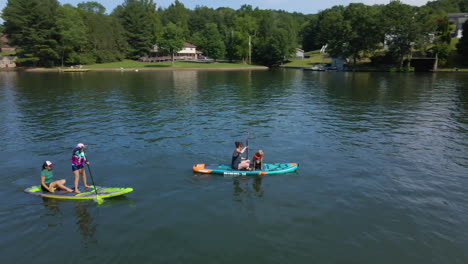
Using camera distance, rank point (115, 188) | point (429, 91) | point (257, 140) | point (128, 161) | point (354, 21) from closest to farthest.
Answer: point (115, 188)
point (128, 161)
point (257, 140)
point (429, 91)
point (354, 21)

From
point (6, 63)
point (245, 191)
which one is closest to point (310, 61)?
point (6, 63)

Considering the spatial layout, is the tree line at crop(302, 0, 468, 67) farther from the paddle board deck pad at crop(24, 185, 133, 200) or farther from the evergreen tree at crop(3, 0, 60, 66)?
the paddle board deck pad at crop(24, 185, 133, 200)

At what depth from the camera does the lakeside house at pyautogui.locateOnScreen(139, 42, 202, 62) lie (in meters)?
150

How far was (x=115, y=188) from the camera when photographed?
18188 millimetres

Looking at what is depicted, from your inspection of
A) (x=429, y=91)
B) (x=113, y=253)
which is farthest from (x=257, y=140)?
(x=429, y=91)

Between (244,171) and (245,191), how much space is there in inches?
84.7

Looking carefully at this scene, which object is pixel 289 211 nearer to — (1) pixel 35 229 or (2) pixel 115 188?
(2) pixel 115 188

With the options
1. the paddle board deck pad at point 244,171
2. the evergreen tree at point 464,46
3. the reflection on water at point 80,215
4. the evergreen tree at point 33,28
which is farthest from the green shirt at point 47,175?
the evergreen tree at point 464,46

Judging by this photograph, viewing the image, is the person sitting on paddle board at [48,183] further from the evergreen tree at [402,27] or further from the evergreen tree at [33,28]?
the evergreen tree at [33,28]

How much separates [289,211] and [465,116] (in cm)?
3138

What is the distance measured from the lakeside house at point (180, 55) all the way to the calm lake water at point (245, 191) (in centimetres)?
11537

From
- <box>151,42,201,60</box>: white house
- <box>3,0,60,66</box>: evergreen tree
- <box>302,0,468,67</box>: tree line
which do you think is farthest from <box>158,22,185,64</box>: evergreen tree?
<box>302,0,468,67</box>: tree line

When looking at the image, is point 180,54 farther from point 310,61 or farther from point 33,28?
point 33,28

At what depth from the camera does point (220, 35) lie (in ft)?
A: 520
